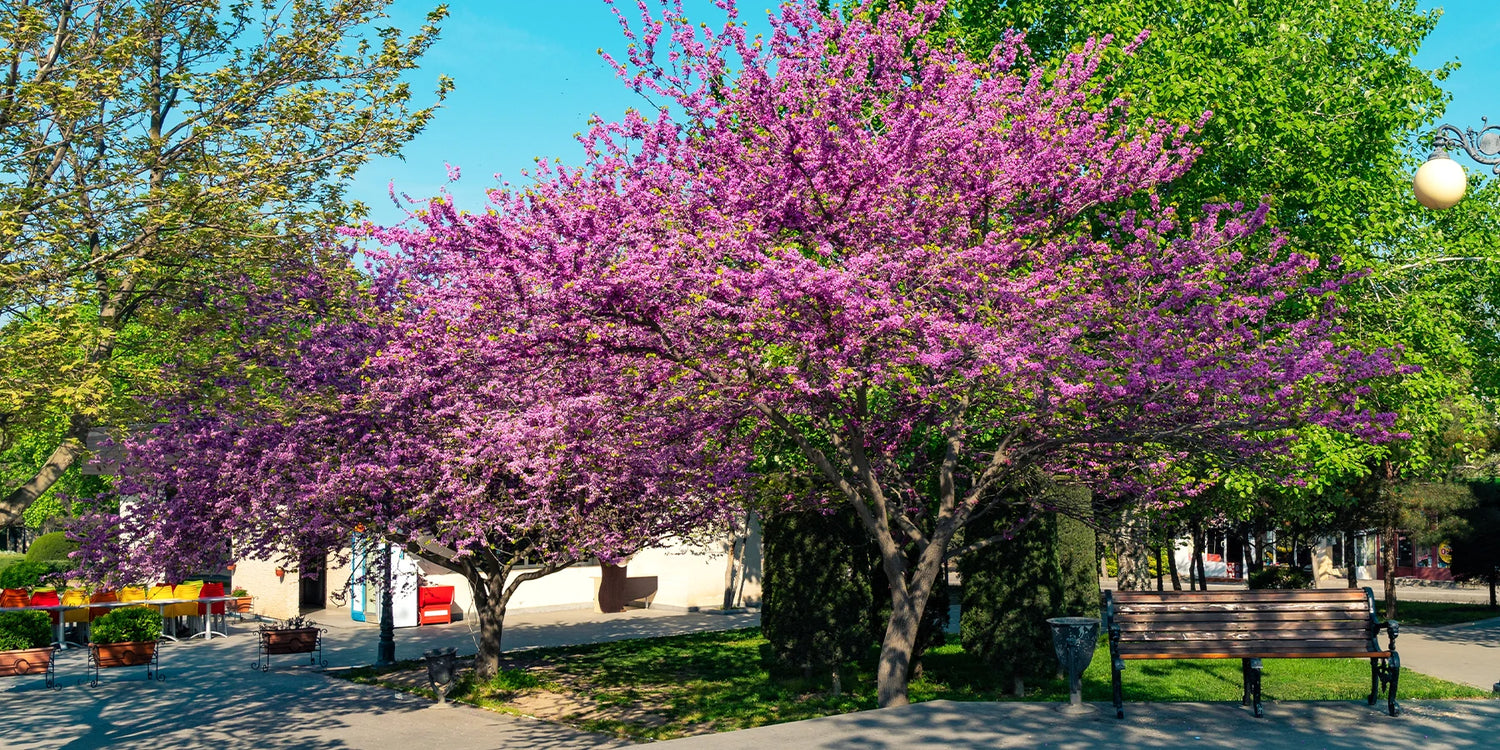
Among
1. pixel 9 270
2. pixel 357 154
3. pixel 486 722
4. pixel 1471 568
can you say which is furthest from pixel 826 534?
pixel 1471 568

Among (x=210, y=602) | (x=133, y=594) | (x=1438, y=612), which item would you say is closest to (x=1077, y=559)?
(x=1438, y=612)

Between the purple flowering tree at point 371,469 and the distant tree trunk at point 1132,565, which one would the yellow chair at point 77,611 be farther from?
the distant tree trunk at point 1132,565

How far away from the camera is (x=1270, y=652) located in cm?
1062

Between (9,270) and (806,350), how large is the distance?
299 inches

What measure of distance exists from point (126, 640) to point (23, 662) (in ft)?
5.58

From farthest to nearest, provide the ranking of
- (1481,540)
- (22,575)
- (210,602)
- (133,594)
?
(22,575), (1481,540), (210,602), (133,594)

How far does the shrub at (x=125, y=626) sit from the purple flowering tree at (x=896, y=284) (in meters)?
11.1

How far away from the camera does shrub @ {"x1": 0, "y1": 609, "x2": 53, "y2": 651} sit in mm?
19344

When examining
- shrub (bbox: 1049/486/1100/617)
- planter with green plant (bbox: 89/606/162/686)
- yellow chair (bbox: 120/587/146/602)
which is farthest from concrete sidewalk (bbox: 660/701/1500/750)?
yellow chair (bbox: 120/587/146/602)

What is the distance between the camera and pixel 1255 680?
10.3 meters

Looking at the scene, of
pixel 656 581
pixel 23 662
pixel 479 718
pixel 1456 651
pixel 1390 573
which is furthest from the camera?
pixel 656 581

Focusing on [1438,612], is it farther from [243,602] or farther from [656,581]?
[243,602]

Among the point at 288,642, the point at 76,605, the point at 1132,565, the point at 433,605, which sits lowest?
the point at 433,605

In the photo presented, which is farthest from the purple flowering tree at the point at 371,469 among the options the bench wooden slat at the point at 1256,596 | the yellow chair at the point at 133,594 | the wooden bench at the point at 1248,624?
the yellow chair at the point at 133,594
